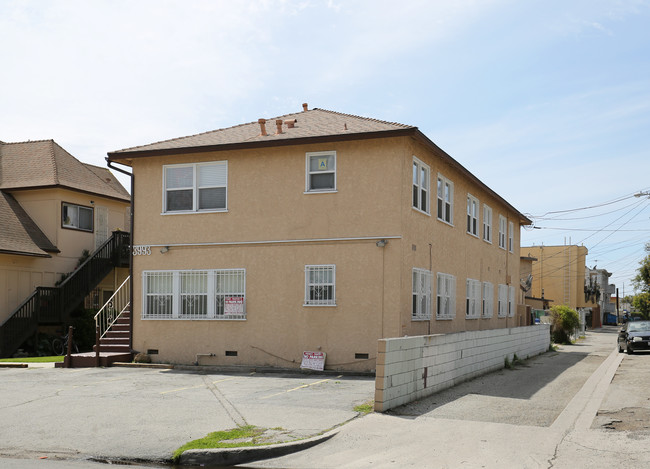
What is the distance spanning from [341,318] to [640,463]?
10508mm

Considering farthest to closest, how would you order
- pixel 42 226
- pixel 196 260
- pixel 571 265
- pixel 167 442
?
1. pixel 571 265
2. pixel 42 226
3. pixel 196 260
4. pixel 167 442

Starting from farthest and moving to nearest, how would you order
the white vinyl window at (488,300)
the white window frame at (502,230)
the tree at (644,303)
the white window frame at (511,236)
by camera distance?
the tree at (644,303) < the white window frame at (511,236) < the white window frame at (502,230) < the white vinyl window at (488,300)

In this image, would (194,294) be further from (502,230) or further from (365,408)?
(502,230)

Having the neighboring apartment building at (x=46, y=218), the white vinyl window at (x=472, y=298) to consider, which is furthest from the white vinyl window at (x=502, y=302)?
the neighboring apartment building at (x=46, y=218)

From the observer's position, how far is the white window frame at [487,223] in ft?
91.5

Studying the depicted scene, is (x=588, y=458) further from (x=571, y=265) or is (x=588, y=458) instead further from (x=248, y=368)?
(x=571, y=265)

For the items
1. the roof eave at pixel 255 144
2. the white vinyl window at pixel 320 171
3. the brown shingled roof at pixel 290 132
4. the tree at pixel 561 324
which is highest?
the brown shingled roof at pixel 290 132

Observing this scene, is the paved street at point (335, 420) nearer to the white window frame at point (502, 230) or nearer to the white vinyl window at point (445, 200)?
the white vinyl window at point (445, 200)

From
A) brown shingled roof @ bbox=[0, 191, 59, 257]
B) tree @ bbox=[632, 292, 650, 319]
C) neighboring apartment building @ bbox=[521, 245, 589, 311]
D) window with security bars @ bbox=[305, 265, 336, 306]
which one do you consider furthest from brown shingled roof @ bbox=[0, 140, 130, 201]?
tree @ bbox=[632, 292, 650, 319]

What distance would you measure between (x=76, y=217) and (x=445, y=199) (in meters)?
15.6

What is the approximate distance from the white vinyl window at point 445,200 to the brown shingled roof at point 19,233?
14804mm

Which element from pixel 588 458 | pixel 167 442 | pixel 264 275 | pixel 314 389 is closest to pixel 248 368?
pixel 264 275

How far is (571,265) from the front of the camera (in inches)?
2945

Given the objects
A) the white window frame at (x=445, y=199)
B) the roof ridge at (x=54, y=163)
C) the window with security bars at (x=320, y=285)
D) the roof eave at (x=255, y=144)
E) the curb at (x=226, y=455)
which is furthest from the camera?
the roof ridge at (x=54, y=163)
